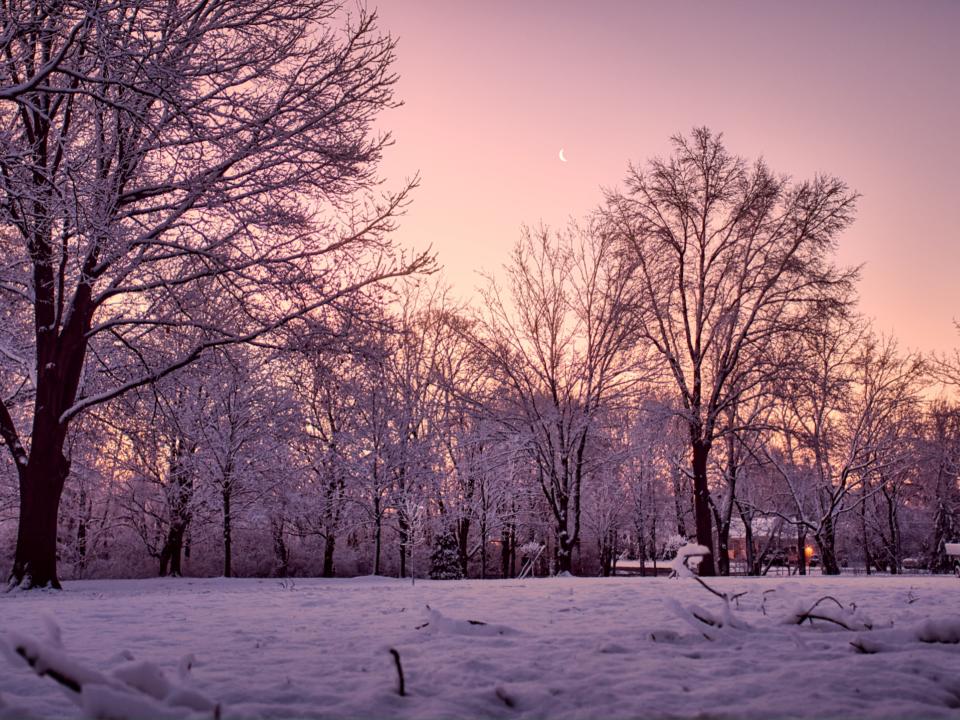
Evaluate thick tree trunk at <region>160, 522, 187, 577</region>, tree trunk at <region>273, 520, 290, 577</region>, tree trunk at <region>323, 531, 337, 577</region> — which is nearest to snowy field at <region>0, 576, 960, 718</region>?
thick tree trunk at <region>160, 522, 187, 577</region>

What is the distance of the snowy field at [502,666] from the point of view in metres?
2.11

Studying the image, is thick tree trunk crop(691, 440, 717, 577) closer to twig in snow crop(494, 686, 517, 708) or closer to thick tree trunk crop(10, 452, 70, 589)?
thick tree trunk crop(10, 452, 70, 589)

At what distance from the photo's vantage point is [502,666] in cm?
283

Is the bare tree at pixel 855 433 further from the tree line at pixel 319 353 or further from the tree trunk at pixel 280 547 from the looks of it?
the tree trunk at pixel 280 547

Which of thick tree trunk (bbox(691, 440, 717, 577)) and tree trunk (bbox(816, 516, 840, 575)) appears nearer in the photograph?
thick tree trunk (bbox(691, 440, 717, 577))

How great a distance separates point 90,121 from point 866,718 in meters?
14.3

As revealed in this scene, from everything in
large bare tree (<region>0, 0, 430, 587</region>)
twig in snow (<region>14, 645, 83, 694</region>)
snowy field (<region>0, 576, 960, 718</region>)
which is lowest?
snowy field (<region>0, 576, 960, 718</region>)

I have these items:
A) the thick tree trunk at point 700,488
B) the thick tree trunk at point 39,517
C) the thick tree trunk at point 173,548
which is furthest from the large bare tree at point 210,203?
the thick tree trunk at point 173,548

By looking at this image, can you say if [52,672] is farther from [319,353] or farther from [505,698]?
[319,353]

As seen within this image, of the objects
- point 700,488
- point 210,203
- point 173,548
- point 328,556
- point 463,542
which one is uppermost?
point 210,203

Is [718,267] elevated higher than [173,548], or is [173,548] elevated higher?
[718,267]

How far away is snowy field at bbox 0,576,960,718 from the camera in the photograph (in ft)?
6.92

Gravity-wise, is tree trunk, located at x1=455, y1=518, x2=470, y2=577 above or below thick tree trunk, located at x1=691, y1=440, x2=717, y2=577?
below

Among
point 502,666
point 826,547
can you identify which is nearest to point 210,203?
point 502,666
